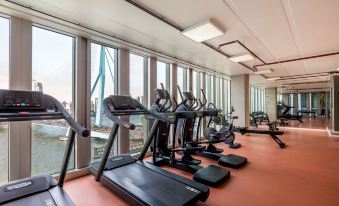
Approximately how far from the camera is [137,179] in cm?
269

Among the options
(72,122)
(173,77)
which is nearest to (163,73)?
(173,77)

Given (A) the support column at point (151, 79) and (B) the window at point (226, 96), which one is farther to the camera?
(B) the window at point (226, 96)

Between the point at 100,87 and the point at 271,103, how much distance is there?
11983 mm

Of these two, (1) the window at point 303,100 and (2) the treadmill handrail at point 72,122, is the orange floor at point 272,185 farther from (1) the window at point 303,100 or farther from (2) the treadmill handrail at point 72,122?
(1) the window at point 303,100

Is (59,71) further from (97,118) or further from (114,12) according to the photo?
(114,12)

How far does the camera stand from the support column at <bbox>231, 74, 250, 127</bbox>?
7.96 metres

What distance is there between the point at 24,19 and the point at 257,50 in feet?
16.1

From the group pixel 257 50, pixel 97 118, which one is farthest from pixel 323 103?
pixel 97 118

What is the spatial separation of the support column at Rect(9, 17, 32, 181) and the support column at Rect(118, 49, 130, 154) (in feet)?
5.41

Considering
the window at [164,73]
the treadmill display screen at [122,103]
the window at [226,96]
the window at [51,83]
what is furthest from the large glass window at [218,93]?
the window at [51,83]

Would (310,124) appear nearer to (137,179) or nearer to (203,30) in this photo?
(203,30)

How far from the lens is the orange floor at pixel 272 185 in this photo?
94.7 inches

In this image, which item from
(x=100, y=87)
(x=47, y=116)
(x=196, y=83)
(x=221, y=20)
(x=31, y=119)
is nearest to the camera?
(x=31, y=119)

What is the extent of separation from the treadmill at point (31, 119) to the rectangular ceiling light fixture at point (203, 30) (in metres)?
2.39
